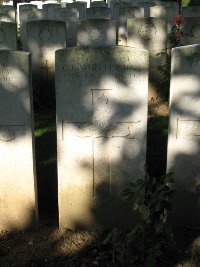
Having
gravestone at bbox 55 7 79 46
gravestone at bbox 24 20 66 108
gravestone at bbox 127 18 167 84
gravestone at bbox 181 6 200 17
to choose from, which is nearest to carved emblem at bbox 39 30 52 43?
gravestone at bbox 24 20 66 108

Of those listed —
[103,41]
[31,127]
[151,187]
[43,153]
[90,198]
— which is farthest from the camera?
[103,41]

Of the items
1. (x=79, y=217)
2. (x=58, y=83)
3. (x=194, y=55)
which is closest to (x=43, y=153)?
(x=79, y=217)

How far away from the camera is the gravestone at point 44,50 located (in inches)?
271

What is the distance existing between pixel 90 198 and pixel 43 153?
1558mm

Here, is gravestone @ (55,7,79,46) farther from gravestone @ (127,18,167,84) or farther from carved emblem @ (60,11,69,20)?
gravestone @ (127,18,167,84)

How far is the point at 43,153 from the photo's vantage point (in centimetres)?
531

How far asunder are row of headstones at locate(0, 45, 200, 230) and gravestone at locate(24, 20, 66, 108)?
138 inches

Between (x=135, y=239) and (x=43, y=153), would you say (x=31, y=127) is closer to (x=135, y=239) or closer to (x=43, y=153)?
(x=135, y=239)

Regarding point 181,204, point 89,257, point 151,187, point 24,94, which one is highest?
point 24,94

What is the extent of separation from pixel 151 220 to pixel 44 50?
449 cm

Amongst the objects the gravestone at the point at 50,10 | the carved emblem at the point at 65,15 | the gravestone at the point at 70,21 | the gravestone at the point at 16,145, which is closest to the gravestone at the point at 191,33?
the gravestone at the point at 16,145

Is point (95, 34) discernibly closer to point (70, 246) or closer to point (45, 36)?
point (45, 36)

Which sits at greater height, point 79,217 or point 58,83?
point 58,83

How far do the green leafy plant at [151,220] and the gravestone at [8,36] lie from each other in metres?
4.55
